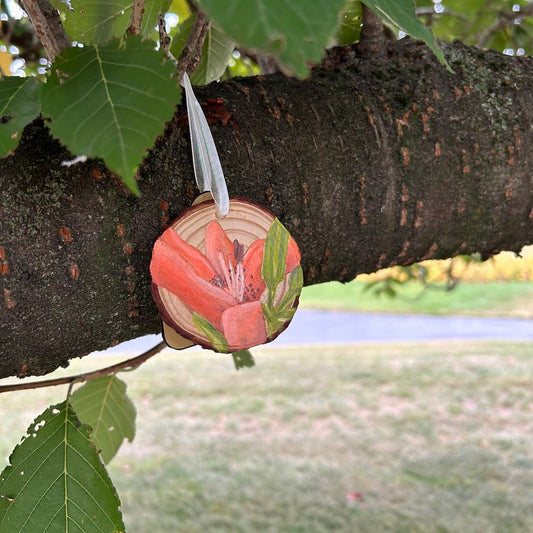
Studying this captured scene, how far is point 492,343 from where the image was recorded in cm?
884

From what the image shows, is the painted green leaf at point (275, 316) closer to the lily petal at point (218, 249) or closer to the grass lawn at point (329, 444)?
the lily petal at point (218, 249)

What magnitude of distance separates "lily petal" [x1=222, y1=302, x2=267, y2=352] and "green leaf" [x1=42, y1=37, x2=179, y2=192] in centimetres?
26

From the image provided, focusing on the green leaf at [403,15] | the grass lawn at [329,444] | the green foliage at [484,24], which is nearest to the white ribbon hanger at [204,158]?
the green leaf at [403,15]

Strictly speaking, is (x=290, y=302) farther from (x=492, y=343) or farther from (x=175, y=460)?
(x=492, y=343)

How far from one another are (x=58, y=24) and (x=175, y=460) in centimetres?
507

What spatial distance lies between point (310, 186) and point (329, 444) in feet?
16.7

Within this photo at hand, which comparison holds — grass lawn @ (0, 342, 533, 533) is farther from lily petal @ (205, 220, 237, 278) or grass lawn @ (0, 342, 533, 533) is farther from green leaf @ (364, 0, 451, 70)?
green leaf @ (364, 0, 451, 70)

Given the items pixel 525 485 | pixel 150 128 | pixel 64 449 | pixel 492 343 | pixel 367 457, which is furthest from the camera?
pixel 492 343

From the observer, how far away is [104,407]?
1.23m

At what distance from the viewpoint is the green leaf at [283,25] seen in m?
0.35

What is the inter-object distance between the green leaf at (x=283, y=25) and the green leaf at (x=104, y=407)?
95 cm

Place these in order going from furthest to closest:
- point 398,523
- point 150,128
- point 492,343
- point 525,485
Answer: point 492,343
point 525,485
point 398,523
point 150,128

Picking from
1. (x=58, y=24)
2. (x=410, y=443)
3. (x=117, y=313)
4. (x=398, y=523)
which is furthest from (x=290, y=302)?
(x=410, y=443)

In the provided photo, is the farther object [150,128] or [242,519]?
[242,519]
